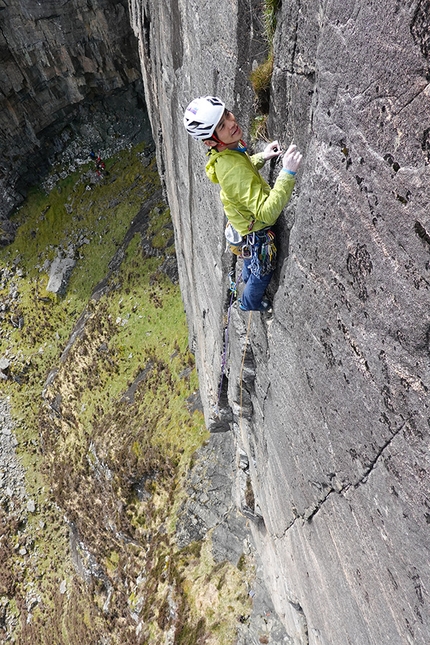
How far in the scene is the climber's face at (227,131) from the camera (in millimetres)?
4555

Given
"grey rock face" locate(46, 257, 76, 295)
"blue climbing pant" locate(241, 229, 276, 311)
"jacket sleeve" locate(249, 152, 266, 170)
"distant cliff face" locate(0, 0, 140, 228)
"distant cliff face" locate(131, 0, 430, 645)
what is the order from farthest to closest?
1. "grey rock face" locate(46, 257, 76, 295)
2. "distant cliff face" locate(0, 0, 140, 228)
3. "blue climbing pant" locate(241, 229, 276, 311)
4. "jacket sleeve" locate(249, 152, 266, 170)
5. "distant cliff face" locate(131, 0, 430, 645)

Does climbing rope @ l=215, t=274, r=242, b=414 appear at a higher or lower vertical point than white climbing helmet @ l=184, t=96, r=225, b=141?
lower

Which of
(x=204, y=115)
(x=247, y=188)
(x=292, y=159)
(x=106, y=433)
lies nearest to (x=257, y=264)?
(x=247, y=188)

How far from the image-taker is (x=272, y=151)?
4.95 meters

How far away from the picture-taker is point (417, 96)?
262 centimetres

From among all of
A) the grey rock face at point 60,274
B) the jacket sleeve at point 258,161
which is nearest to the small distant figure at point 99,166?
the grey rock face at point 60,274

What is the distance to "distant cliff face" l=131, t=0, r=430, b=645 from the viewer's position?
9.68 feet

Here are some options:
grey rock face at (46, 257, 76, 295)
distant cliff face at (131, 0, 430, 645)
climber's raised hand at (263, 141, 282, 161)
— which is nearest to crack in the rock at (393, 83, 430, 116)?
distant cliff face at (131, 0, 430, 645)

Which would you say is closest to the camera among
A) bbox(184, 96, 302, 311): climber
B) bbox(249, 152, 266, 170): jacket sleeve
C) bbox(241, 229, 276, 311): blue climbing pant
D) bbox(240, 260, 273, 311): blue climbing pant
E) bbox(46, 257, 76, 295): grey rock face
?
bbox(184, 96, 302, 311): climber

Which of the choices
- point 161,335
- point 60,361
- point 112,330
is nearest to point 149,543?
point 161,335

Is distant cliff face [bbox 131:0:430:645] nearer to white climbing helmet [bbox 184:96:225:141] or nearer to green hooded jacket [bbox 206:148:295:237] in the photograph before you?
green hooded jacket [bbox 206:148:295:237]

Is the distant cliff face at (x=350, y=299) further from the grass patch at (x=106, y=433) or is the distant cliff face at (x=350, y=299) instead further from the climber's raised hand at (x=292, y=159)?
the grass patch at (x=106, y=433)

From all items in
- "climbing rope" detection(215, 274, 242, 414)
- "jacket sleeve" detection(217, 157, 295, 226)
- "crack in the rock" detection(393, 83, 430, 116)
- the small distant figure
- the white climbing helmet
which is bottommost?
the small distant figure

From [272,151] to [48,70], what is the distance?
121 ft
